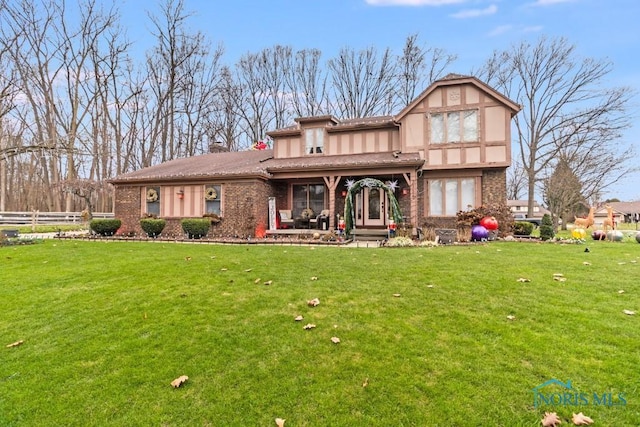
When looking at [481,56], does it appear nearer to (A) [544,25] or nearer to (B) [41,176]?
(A) [544,25]

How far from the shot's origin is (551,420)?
232 centimetres

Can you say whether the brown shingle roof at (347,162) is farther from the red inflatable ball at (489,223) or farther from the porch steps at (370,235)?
the red inflatable ball at (489,223)

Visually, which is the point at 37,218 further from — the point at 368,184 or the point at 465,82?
the point at 465,82

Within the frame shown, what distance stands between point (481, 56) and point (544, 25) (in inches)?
182

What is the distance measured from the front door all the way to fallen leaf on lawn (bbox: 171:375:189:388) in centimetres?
1271

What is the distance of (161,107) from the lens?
28.6 metres

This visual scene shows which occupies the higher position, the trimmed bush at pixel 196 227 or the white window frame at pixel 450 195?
the white window frame at pixel 450 195

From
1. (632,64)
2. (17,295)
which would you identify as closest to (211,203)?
(17,295)

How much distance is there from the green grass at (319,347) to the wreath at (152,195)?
9.85 meters

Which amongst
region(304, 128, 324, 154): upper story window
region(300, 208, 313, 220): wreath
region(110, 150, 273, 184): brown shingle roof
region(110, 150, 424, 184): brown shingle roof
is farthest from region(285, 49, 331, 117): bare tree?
region(300, 208, 313, 220): wreath

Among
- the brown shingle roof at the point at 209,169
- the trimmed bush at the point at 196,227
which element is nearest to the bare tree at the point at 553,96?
the brown shingle roof at the point at 209,169

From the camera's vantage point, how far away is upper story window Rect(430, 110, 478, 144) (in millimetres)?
14086

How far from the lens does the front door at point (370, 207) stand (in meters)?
15.1

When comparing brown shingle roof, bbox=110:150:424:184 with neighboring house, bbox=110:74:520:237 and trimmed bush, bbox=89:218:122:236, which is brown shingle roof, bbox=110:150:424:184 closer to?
neighboring house, bbox=110:74:520:237
